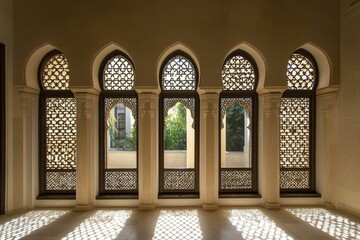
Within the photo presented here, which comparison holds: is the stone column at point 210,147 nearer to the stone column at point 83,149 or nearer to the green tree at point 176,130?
the stone column at point 83,149

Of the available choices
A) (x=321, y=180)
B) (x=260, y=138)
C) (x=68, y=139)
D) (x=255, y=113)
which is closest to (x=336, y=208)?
(x=321, y=180)

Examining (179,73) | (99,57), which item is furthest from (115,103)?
(179,73)

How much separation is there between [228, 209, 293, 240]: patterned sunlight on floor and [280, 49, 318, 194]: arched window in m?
1.21

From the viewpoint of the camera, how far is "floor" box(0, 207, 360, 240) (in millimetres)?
4371

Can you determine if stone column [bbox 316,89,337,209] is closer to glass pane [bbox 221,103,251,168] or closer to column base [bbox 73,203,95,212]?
glass pane [bbox 221,103,251,168]

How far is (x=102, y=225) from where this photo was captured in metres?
4.83

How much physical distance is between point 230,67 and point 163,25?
1.78 m

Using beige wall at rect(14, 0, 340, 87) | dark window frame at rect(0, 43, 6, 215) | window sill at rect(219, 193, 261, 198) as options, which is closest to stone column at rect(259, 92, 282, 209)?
window sill at rect(219, 193, 261, 198)

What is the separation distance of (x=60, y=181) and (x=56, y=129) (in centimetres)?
118

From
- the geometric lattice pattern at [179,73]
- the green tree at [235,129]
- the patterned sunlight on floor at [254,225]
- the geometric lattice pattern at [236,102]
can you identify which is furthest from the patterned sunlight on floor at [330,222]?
the green tree at [235,129]

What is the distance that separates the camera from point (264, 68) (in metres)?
5.78

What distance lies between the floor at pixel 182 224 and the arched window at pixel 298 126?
0.69 m

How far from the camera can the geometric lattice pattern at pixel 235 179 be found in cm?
620

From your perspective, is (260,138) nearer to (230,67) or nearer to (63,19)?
(230,67)
